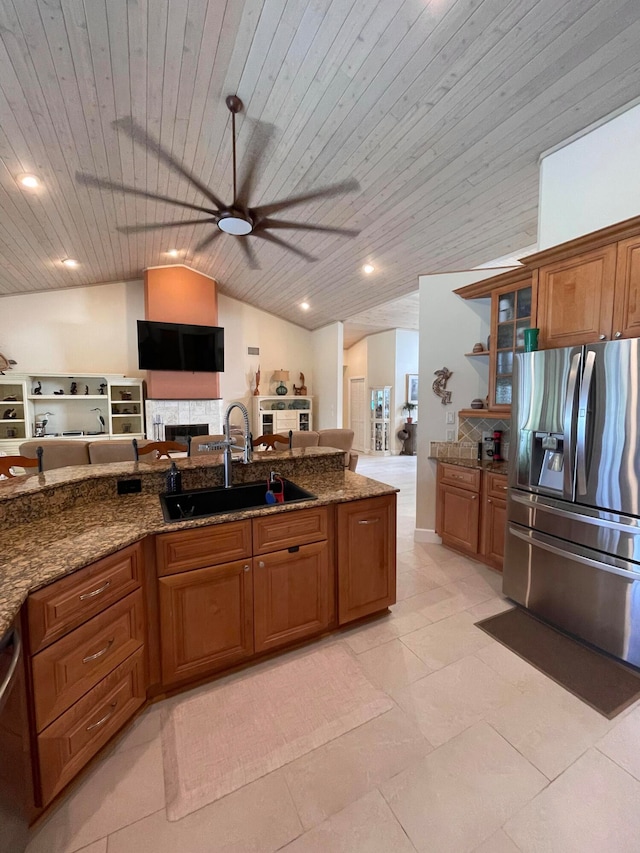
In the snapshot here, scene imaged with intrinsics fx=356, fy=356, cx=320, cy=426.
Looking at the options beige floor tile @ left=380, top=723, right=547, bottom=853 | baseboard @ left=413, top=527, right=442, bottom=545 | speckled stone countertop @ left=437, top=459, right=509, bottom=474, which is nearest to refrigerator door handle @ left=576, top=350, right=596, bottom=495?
speckled stone countertop @ left=437, top=459, right=509, bottom=474

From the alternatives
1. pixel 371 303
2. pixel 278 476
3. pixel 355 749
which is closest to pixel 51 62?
pixel 278 476

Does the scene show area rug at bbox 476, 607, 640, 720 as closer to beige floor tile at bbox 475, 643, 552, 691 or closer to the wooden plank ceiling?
beige floor tile at bbox 475, 643, 552, 691

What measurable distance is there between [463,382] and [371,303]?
3.59 metres

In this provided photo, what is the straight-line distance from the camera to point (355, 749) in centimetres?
152

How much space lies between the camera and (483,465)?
3.10 metres

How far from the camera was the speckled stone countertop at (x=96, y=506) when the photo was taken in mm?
1315

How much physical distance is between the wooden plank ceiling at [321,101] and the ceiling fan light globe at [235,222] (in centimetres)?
57

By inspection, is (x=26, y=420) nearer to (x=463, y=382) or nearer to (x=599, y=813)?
(x=463, y=382)

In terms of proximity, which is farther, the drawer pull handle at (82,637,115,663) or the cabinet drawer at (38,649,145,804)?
the drawer pull handle at (82,637,115,663)

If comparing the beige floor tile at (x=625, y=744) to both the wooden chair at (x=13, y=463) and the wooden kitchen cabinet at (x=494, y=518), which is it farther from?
the wooden chair at (x=13, y=463)

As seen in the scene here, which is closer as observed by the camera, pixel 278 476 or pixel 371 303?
pixel 278 476

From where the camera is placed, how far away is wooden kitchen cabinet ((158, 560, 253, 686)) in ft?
5.63

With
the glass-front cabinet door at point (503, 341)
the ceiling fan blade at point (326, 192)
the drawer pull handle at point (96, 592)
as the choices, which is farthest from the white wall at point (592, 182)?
the drawer pull handle at point (96, 592)

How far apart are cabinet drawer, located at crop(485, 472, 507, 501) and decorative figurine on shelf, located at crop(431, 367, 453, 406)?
91 cm
